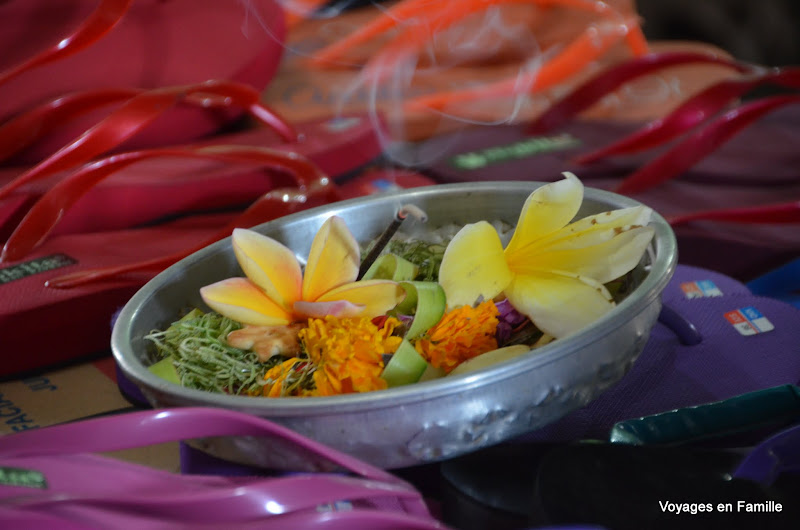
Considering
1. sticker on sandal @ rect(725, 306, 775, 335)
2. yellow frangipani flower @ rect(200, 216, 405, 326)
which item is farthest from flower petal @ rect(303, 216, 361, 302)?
sticker on sandal @ rect(725, 306, 775, 335)

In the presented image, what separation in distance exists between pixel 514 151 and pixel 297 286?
485mm

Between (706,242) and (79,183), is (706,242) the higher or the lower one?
the lower one

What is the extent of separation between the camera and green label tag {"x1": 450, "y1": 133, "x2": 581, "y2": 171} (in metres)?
0.80

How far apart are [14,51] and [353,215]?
0.45 metres

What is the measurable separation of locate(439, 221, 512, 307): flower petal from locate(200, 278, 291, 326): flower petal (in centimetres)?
8

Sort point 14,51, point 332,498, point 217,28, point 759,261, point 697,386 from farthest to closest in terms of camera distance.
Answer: point 217,28 → point 14,51 → point 759,261 → point 697,386 → point 332,498

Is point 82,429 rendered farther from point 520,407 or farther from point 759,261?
point 759,261

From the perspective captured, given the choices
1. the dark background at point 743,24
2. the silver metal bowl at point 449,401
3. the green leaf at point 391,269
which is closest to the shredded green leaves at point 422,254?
the green leaf at point 391,269

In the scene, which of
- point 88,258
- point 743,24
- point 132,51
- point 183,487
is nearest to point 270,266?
point 183,487

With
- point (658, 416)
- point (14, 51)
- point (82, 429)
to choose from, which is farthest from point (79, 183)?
point (658, 416)

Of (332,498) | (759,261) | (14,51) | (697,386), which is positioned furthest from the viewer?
(14,51)

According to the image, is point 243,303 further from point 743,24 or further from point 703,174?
point 743,24

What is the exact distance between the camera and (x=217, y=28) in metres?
0.85

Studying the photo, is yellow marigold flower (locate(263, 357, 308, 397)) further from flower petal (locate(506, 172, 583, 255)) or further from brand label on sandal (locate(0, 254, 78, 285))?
Answer: brand label on sandal (locate(0, 254, 78, 285))
